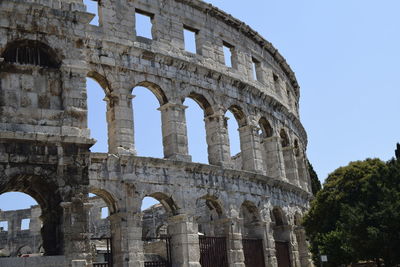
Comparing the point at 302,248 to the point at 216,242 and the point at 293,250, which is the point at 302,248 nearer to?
the point at 293,250

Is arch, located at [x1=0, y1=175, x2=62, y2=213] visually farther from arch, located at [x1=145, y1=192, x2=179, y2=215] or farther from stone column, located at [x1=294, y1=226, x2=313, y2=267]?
stone column, located at [x1=294, y1=226, x2=313, y2=267]

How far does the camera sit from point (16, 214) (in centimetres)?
3133

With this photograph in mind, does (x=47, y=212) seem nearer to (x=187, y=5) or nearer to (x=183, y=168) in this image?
(x=183, y=168)

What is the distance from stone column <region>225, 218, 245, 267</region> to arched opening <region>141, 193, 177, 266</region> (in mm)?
2099

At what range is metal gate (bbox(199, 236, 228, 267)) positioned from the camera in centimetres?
1711

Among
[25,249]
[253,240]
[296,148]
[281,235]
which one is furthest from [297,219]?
[25,249]

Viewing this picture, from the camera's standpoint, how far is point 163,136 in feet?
57.9

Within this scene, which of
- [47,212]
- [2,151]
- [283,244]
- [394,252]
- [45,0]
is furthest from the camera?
[283,244]

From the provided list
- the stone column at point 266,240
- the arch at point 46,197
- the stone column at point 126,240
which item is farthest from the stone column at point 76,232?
the stone column at point 266,240

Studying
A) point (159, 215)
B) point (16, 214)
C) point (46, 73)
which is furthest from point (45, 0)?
point (16, 214)

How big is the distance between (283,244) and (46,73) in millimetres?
13404

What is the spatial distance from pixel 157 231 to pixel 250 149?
9.16 m

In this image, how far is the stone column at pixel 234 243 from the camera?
58.3 ft

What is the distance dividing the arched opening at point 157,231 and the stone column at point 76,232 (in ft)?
19.4
